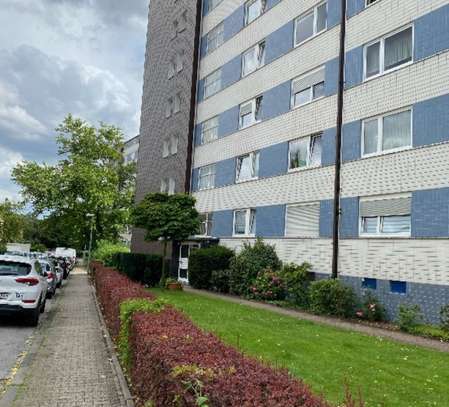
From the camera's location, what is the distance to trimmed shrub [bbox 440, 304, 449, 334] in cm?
1279

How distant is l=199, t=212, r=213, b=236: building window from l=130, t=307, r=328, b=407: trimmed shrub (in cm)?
2163

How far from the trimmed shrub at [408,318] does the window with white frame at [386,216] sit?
238cm

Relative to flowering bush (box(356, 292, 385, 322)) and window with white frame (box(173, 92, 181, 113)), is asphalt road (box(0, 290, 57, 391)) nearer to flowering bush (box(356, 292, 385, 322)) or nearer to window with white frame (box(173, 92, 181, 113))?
flowering bush (box(356, 292, 385, 322))

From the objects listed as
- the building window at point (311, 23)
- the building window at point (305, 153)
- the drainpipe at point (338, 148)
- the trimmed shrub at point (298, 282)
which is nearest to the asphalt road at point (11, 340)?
the trimmed shrub at point (298, 282)

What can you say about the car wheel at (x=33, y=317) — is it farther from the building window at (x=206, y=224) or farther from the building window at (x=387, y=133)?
the building window at (x=206, y=224)

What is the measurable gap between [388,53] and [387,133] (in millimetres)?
2781

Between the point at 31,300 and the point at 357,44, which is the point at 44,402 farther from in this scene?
the point at 357,44

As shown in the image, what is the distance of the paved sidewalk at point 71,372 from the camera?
6.66m

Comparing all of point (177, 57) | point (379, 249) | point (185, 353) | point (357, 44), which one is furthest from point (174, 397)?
point (177, 57)

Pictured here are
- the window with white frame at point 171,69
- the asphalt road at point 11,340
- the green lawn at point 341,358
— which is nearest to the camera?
the green lawn at point 341,358

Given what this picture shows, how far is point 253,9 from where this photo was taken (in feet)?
88.5

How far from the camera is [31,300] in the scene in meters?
13.1

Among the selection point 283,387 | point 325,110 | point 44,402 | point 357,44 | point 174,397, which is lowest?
point 44,402

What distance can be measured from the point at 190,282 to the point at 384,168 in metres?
13.0
